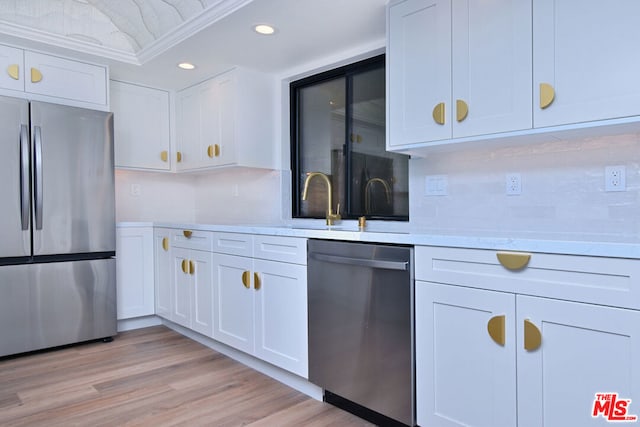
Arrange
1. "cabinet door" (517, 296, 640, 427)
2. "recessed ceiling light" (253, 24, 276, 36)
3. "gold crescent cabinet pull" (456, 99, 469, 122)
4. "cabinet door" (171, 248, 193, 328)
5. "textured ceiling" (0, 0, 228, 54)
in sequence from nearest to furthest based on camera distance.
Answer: "cabinet door" (517, 296, 640, 427) < "gold crescent cabinet pull" (456, 99, 469, 122) < "recessed ceiling light" (253, 24, 276, 36) < "textured ceiling" (0, 0, 228, 54) < "cabinet door" (171, 248, 193, 328)

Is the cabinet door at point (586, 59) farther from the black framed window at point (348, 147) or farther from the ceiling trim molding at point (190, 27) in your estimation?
the ceiling trim molding at point (190, 27)

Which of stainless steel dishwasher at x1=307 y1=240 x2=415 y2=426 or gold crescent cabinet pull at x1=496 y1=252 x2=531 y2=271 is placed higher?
gold crescent cabinet pull at x1=496 y1=252 x2=531 y2=271

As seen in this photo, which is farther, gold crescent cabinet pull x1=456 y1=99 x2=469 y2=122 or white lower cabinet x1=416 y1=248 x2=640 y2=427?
gold crescent cabinet pull x1=456 y1=99 x2=469 y2=122

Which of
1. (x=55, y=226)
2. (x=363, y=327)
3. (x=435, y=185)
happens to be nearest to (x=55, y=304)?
(x=55, y=226)

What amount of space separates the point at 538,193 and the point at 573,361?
863 millimetres

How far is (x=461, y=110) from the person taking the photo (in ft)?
6.16

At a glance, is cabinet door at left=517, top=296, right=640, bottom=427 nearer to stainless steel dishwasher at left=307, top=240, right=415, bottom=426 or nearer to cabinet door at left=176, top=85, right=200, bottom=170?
stainless steel dishwasher at left=307, top=240, right=415, bottom=426

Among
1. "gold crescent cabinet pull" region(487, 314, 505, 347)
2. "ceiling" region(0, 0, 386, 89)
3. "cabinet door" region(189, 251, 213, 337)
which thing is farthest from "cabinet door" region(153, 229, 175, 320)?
"gold crescent cabinet pull" region(487, 314, 505, 347)

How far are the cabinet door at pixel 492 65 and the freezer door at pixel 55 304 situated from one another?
2696mm

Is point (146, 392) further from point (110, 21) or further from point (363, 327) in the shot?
point (110, 21)

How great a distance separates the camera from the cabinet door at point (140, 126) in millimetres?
3537

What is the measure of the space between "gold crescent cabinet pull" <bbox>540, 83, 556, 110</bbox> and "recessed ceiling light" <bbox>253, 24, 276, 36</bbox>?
59.5 inches

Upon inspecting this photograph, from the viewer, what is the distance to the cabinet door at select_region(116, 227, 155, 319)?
3.36m

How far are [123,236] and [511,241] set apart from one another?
2.96 metres
